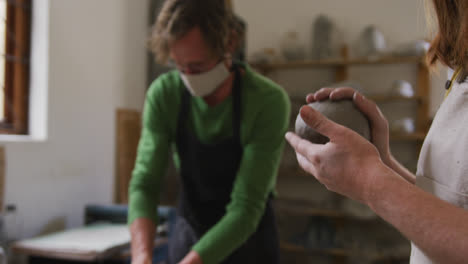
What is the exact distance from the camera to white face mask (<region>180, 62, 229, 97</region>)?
129 centimetres

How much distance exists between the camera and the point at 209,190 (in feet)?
4.50

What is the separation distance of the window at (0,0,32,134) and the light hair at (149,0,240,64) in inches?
50.1

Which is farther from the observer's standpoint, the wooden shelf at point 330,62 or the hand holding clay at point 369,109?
the wooden shelf at point 330,62

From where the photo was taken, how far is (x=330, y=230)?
11.4 feet

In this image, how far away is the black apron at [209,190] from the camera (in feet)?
4.38

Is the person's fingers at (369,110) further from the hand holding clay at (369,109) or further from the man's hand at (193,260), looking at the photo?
the man's hand at (193,260)

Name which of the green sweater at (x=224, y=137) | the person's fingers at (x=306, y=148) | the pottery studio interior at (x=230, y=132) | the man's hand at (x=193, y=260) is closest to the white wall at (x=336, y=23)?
the pottery studio interior at (x=230, y=132)

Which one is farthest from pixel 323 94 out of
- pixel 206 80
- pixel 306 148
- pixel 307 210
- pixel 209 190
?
pixel 307 210

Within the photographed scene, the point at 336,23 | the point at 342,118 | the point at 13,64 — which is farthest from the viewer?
the point at 336,23

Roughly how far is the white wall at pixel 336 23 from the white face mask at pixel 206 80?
2668mm

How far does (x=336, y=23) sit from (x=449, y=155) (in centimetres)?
350

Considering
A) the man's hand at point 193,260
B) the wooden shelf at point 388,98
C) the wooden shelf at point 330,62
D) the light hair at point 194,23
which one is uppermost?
the wooden shelf at point 330,62

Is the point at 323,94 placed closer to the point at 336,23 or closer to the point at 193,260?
the point at 193,260

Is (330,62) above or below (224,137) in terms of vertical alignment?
above
